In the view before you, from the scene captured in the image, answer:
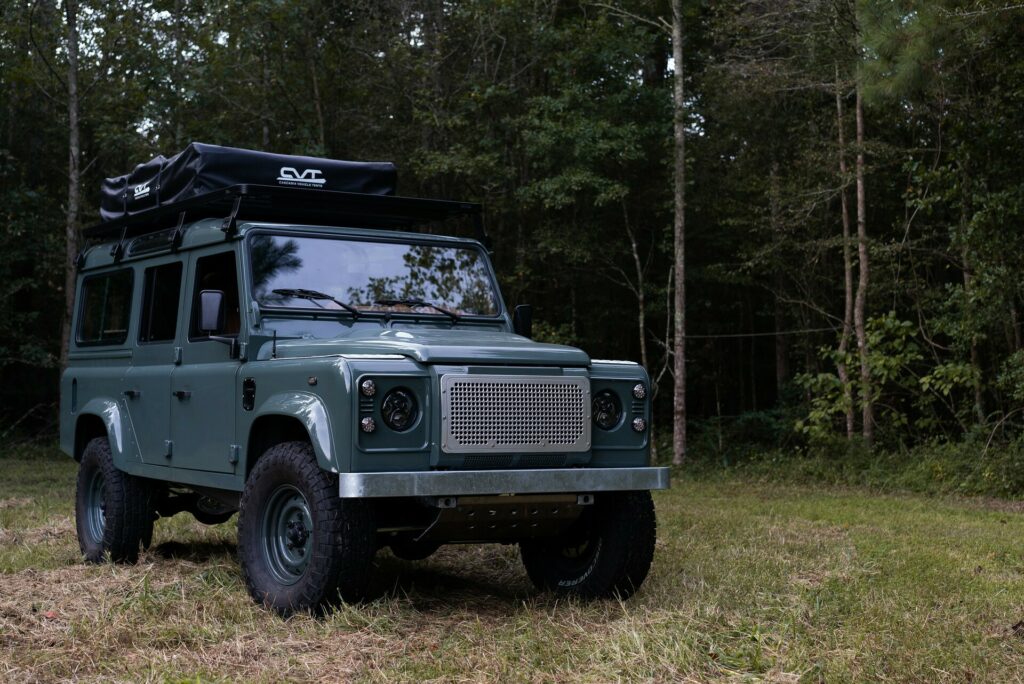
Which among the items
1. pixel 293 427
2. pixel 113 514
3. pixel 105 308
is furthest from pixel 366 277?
pixel 105 308

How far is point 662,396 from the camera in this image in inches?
997

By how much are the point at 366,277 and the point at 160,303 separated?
1.65 m

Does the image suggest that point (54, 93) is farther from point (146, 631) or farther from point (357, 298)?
point (146, 631)

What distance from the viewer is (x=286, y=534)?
6133 millimetres

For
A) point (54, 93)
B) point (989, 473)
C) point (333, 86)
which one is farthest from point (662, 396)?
point (54, 93)

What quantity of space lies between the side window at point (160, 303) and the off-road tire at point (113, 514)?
910mm

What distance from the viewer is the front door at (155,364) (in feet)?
24.4

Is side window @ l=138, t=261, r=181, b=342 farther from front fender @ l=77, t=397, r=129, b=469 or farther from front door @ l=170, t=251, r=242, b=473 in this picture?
front fender @ l=77, t=397, r=129, b=469

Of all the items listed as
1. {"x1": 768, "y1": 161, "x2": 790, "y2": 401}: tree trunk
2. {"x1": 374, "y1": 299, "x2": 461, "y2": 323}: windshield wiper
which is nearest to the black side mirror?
{"x1": 374, "y1": 299, "x2": 461, "y2": 323}: windshield wiper

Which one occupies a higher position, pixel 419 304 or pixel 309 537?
pixel 419 304

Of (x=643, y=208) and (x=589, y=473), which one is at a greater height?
(x=643, y=208)

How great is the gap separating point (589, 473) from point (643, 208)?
16.6 metres

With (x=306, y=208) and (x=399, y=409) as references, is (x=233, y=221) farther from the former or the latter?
(x=399, y=409)

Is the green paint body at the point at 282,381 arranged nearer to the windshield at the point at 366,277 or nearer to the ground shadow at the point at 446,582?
the windshield at the point at 366,277
